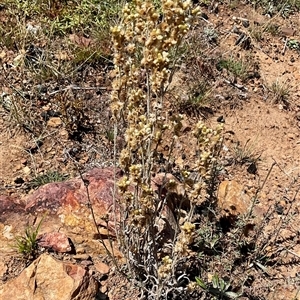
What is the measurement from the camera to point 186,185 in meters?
2.24

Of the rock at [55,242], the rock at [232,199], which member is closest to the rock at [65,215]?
the rock at [55,242]

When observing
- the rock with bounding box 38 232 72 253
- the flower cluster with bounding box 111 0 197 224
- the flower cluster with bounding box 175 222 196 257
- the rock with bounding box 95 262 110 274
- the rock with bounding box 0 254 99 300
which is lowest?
the rock with bounding box 95 262 110 274

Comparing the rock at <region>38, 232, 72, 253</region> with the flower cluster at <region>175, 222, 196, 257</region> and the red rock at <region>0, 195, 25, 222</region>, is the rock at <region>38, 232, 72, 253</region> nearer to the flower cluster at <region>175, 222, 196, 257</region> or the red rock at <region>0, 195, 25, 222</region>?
the red rock at <region>0, 195, 25, 222</region>

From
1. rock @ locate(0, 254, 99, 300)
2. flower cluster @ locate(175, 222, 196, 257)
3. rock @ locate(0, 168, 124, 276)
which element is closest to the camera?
flower cluster @ locate(175, 222, 196, 257)

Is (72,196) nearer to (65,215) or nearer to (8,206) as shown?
(65,215)

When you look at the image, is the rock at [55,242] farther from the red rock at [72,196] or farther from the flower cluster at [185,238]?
the flower cluster at [185,238]

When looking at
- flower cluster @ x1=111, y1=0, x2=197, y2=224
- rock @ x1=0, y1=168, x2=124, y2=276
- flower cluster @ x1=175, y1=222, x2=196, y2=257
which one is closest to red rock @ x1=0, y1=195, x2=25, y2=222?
rock @ x1=0, y1=168, x2=124, y2=276

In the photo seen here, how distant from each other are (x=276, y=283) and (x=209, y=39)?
96.2 inches

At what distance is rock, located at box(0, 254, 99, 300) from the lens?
244 cm

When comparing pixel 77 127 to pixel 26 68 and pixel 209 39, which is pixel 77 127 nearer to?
pixel 26 68

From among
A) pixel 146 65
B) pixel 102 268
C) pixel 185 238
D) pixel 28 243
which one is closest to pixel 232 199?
pixel 102 268

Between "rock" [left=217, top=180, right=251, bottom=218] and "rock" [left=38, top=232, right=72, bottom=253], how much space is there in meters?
1.12

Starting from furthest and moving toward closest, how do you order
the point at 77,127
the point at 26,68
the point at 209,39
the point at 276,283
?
the point at 209,39, the point at 26,68, the point at 77,127, the point at 276,283

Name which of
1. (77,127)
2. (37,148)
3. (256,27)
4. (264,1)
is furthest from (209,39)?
(37,148)
